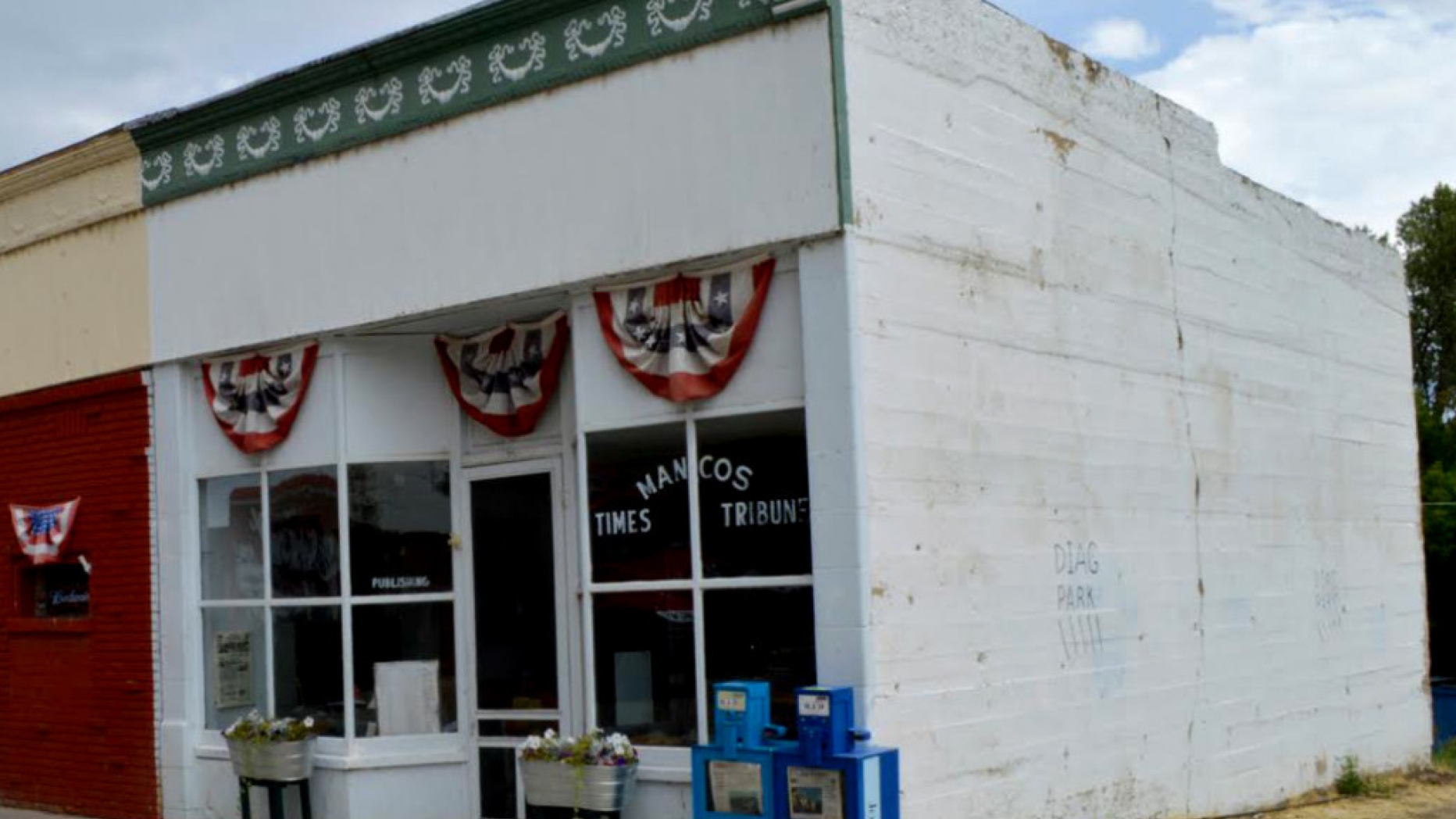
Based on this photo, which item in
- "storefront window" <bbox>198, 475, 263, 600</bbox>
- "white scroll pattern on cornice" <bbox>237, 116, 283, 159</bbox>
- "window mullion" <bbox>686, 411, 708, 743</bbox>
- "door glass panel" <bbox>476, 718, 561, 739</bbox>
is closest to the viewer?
"window mullion" <bbox>686, 411, 708, 743</bbox>

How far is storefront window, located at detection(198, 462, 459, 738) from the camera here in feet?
40.2

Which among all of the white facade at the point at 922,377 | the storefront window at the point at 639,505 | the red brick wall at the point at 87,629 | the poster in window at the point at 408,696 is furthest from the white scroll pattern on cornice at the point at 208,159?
the storefront window at the point at 639,505

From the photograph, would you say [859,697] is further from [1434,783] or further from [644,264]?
[1434,783]

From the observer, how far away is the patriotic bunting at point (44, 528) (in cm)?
1443

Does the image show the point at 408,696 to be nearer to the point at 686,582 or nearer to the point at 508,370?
the point at 508,370

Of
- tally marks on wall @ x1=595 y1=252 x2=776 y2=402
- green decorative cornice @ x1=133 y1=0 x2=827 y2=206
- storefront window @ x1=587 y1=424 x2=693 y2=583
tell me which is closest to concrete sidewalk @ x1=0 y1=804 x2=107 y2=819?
green decorative cornice @ x1=133 y1=0 x2=827 y2=206

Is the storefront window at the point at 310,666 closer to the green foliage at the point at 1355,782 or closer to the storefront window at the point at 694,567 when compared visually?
the storefront window at the point at 694,567

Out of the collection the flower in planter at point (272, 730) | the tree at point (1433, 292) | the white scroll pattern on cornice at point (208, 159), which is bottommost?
the flower in planter at point (272, 730)

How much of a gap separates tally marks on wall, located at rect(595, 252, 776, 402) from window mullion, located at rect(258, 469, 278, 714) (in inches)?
147

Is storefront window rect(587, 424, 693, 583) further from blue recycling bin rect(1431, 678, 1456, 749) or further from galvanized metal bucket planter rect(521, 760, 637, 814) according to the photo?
blue recycling bin rect(1431, 678, 1456, 749)

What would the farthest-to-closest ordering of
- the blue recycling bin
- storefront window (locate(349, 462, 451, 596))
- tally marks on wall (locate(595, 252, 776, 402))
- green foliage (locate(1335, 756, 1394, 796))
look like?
the blue recycling bin
green foliage (locate(1335, 756, 1394, 796))
storefront window (locate(349, 462, 451, 596))
tally marks on wall (locate(595, 252, 776, 402))

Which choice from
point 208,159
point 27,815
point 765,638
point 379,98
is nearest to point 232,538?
point 208,159

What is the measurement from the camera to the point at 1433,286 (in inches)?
1766

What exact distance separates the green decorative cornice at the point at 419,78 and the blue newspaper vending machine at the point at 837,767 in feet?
12.6
